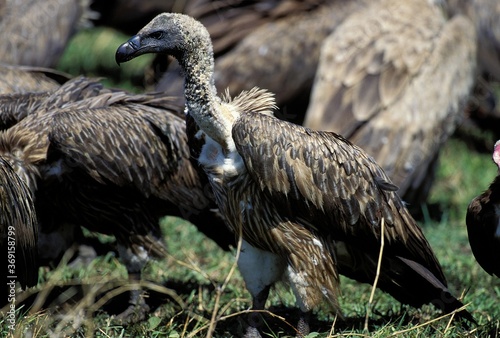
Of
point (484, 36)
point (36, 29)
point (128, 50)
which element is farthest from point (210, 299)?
point (484, 36)

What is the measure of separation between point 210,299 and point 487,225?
1614mm

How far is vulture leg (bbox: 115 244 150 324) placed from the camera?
492 cm

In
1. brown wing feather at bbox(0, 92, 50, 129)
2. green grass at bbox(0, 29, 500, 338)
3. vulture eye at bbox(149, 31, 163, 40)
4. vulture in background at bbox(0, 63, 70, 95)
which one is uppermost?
vulture eye at bbox(149, 31, 163, 40)

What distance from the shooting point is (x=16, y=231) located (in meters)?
4.23

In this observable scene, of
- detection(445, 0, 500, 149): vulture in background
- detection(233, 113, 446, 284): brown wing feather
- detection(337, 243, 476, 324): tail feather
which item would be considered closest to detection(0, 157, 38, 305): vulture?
detection(233, 113, 446, 284): brown wing feather

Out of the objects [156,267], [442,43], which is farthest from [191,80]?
[442,43]

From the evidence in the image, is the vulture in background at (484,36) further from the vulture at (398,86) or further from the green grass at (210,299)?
the green grass at (210,299)

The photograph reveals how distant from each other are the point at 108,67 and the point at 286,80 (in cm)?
351

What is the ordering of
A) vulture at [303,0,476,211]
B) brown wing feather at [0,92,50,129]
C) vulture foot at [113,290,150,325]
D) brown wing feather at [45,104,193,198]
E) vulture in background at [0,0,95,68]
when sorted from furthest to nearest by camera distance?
vulture in background at [0,0,95,68] < vulture at [303,0,476,211] < brown wing feather at [0,92,50,129] < vulture foot at [113,290,150,325] < brown wing feather at [45,104,193,198]

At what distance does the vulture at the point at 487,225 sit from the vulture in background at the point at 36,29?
4.07 meters

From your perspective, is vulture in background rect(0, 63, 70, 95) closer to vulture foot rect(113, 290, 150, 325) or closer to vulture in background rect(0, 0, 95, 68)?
vulture in background rect(0, 0, 95, 68)

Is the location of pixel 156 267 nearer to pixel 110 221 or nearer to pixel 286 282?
pixel 110 221

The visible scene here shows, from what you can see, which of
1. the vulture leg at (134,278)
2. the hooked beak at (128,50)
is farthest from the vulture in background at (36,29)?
the hooked beak at (128,50)

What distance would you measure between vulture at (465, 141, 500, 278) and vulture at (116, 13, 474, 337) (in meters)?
0.23
